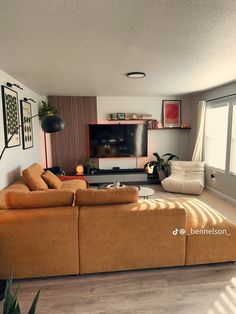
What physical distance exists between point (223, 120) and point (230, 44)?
8.21ft

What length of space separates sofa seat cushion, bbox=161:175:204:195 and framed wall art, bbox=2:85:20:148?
10.4 feet

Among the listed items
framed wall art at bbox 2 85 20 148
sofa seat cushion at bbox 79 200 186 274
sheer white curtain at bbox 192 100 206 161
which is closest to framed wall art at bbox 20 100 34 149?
framed wall art at bbox 2 85 20 148

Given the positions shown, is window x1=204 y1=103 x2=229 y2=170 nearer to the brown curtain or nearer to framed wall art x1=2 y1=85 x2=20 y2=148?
the brown curtain

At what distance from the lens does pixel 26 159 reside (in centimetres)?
398

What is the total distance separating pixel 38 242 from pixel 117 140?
3.89 m

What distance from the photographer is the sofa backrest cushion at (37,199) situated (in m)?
2.06

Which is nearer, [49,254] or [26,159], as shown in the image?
[49,254]

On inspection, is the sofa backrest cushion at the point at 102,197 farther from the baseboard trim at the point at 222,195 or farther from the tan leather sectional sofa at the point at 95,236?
the baseboard trim at the point at 222,195

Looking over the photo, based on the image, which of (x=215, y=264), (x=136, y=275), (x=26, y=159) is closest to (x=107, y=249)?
(x=136, y=275)

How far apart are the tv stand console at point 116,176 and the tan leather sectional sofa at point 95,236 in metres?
3.18

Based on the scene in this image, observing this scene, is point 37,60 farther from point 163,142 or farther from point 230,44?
point 163,142

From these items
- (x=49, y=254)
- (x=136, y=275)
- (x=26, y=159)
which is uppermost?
(x=26, y=159)

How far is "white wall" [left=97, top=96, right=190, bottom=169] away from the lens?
5.59 m

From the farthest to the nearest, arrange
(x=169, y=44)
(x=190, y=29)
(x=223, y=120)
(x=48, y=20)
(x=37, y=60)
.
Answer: (x=223, y=120), (x=37, y=60), (x=169, y=44), (x=190, y=29), (x=48, y=20)
